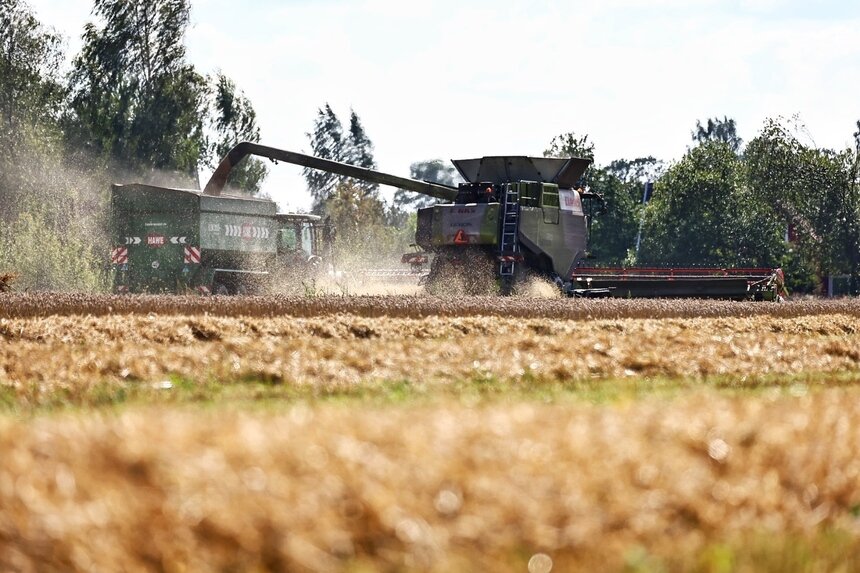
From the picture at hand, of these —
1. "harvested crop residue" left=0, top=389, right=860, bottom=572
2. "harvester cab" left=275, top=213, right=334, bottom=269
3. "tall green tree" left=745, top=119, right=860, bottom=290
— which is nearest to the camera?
"harvested crop residue" left=0, top=389, right=860, bottom=572

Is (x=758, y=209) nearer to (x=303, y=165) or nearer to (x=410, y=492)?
(x=303, y=165)

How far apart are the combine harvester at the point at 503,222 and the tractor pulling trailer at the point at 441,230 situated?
3 centimetres

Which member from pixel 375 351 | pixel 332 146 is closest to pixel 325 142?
pixel 332 146

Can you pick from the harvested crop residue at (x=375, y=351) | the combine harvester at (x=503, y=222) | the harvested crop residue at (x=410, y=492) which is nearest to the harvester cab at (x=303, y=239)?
the combine harvester at (x=503, y=222)

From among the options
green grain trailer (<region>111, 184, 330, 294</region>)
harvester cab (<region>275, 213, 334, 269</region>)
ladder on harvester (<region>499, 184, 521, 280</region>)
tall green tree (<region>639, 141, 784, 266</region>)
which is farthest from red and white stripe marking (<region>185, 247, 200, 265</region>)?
tall green tree (<region>639, 141, 784, 266</region>)

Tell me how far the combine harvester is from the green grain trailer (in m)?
0.80

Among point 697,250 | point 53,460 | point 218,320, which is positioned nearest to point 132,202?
point 218,320

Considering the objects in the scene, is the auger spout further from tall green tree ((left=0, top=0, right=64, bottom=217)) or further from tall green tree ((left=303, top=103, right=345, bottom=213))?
tall green tree ((left=303, top=103, right=345, bottom=213))

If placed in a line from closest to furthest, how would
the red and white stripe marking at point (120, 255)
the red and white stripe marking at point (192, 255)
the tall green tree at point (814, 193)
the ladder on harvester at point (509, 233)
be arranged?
the ladder on harvester at point (509, 233) < the red and white stripe marking at point (192, 255) < the red and white stripe marking at point (120, 255) < the tall green tree at point (814, 193)

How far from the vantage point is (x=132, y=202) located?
32250 millimetres

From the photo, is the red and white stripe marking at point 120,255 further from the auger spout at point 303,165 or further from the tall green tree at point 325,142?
the tall green tree at point 325,142

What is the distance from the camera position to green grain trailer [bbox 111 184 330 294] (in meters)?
31.7

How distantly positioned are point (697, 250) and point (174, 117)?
29.6m

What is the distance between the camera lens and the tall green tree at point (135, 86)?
184ft
